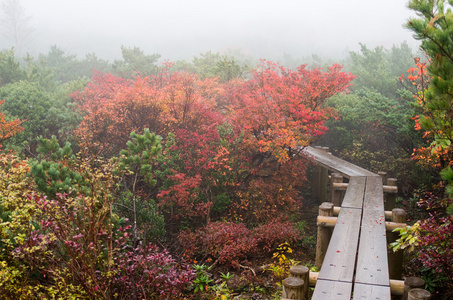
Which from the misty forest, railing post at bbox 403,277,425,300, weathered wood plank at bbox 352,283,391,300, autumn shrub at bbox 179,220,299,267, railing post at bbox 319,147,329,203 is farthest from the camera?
railing post at bbox 319,147,329,203

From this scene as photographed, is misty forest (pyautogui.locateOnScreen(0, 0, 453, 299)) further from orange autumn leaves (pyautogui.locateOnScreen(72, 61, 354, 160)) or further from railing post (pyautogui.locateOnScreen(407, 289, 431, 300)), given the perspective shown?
railing post (pyautogui.locateOnScreen(407, 289, 431, 300))

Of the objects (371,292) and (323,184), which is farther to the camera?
(323,184)

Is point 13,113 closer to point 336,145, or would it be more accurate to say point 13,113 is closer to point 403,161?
point 336,145

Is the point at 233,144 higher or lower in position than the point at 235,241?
higher

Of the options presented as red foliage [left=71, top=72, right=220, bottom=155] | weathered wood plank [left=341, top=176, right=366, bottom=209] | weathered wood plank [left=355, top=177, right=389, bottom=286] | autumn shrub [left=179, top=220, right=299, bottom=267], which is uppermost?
red foliage [left=71, top=72, right=220, bottom=155]

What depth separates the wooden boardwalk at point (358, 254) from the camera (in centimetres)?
362

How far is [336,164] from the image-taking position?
944 centimetres

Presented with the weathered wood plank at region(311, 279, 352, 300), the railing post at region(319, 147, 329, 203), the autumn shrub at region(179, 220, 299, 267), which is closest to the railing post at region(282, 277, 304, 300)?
the weathered wood plank at region(311, 279, 352, 300)

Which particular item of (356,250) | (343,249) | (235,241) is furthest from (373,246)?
(235,241)

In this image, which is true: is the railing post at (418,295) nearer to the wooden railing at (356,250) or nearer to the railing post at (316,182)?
the wooden railing at (356,250)

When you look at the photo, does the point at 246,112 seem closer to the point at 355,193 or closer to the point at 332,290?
the point at 355,193

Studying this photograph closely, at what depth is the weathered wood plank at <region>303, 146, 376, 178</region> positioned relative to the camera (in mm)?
8562

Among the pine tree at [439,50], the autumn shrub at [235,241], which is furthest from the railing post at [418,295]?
the autumn shrub at [235,241]

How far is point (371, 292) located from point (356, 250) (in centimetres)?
102
